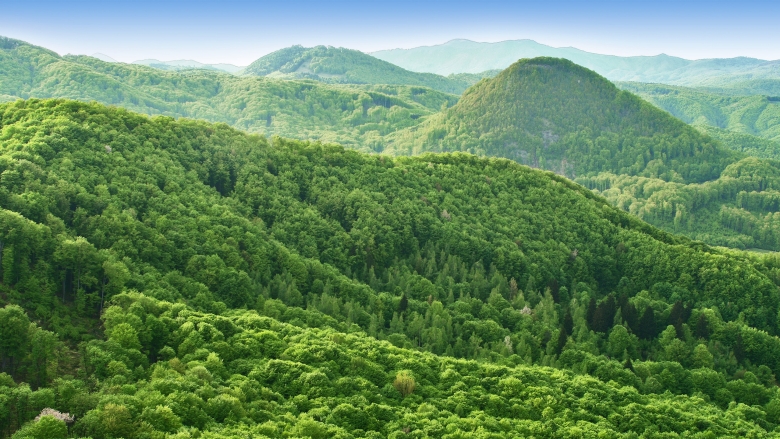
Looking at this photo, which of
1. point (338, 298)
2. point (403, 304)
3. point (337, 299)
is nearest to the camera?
point (337, 299)

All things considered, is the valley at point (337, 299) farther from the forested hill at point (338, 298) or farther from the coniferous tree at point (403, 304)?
the coniferous tree at point (403, 304)

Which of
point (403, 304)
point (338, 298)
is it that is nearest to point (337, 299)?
point (338, 298)

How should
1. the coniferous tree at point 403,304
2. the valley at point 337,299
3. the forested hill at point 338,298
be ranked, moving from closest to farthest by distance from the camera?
1. the valley at point 337,299
2. the forested hill at point 338,298
3. the coniferous tree at point 403,304

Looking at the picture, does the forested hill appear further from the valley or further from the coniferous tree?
the valley

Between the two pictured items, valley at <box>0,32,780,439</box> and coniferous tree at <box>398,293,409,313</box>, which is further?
coniferous tree at <box>398,293,409,313</box>

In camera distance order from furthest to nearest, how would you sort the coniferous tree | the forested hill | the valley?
1. the coniferous tree
2. the forested hill
3. the valley

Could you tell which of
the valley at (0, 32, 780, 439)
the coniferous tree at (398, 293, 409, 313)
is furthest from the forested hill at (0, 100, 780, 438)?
the valley at (0, 32, 780, 439)

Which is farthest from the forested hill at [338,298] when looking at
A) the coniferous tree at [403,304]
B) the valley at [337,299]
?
the valley at [337,299]

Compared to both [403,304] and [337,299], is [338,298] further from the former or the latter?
[403,304]

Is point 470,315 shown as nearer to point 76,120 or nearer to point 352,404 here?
point 352,404
